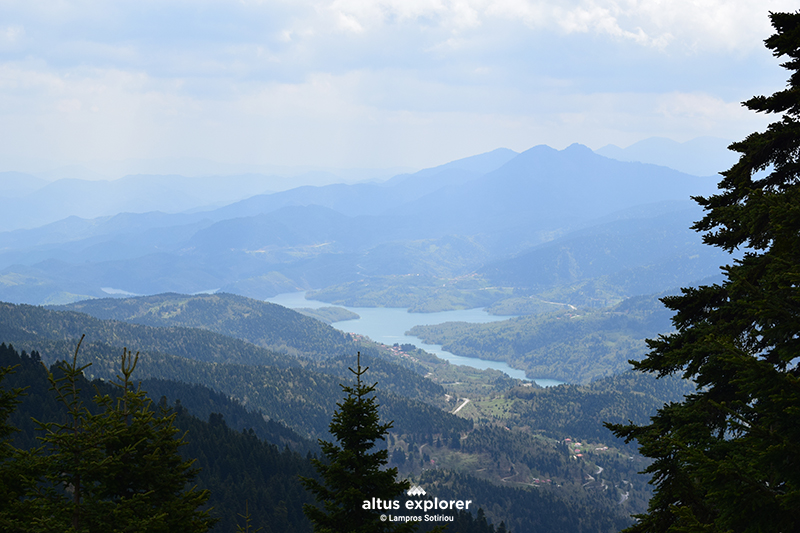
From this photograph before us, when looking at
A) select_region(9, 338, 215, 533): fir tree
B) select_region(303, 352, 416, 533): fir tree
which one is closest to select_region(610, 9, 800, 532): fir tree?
select_region(303, 352, 416, 533): fir tree

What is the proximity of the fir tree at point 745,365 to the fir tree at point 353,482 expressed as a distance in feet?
29.2

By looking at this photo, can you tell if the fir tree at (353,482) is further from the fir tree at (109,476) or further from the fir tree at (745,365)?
the fir tree at (745,365)

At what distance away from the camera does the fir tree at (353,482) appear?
21228mm

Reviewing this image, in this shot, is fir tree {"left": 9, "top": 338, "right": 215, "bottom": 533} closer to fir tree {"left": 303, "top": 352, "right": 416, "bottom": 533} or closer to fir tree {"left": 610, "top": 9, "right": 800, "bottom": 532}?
fir tree {"left": 303, "top": 352, "right": 416, "bottom": 533}

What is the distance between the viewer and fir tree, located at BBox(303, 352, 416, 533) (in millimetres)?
21228

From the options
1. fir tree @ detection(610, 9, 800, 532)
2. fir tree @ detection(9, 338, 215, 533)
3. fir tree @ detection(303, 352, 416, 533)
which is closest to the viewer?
fir tree @ detection(610, 9, 800, 532)

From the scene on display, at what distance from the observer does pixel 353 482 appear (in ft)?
70.7

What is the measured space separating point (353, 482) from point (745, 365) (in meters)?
14.7

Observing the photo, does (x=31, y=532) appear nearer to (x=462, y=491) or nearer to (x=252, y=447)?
(x=252, y=447)

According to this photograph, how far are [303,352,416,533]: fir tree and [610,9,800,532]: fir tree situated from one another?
350 inches

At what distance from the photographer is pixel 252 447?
475 ft

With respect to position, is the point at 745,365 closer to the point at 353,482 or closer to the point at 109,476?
the point at 353,482

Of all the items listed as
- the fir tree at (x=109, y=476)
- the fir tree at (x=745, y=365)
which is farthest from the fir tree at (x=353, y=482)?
the fir tree at (x=745, y=365)

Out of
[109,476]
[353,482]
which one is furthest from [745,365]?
[109,476]
